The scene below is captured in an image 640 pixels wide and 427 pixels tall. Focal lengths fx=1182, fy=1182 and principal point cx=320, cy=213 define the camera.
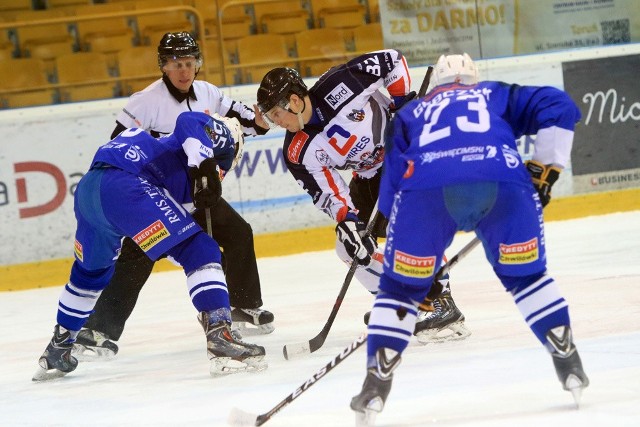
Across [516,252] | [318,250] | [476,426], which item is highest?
[516,252]

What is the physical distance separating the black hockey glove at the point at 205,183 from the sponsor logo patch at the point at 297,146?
0.51m

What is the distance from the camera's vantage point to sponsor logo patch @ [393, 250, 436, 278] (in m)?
2.72

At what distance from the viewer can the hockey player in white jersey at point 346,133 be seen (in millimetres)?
4031

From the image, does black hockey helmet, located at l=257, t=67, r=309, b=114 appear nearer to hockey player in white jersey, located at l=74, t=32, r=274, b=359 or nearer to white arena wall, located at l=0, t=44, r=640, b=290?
hockey player in white jersey, located at l=74, t=32, r=274, b=359

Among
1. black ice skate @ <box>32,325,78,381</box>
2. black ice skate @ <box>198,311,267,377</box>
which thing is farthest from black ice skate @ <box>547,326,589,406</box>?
black ice skate @ <box>32,325,78,381</box>

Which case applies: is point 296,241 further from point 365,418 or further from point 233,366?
point 365,418

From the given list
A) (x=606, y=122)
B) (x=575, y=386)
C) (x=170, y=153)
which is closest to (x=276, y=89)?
(x=170, y=153)

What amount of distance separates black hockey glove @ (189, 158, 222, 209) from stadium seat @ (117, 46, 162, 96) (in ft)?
10.7

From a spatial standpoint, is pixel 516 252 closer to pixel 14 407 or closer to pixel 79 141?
pixel 14 407

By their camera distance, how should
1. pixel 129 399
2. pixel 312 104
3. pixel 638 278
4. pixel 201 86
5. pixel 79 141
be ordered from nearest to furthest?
pixel 129 399 < pixel 312 104 < pixel 638 278 < pixel 201 86 < pixel 79 141

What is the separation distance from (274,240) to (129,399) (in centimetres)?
340

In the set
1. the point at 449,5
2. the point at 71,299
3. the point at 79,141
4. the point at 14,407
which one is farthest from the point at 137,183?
the point at 449,5

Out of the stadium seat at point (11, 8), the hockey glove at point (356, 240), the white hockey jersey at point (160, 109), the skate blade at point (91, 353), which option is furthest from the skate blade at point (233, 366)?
the stadium seat at point (11, 8)

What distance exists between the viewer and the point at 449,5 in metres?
7.22
